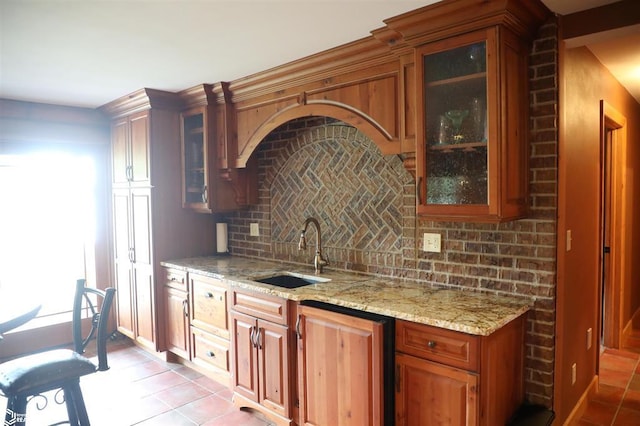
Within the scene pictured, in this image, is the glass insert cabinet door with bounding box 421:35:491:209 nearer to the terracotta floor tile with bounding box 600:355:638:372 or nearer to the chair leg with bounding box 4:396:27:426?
the chair leg with bounding box 4:396:27:426

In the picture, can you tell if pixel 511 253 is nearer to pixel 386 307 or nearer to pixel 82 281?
pixel 386 307

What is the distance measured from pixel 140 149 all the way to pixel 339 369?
2733 millimetres

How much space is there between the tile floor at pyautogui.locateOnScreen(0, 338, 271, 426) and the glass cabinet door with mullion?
73.7 inches

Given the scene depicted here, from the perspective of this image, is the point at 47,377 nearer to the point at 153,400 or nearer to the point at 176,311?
the point at 153,400

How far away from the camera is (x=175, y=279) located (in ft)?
12.0

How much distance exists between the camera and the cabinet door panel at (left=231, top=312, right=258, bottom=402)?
2800mm

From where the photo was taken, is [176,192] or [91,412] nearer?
[91,412]

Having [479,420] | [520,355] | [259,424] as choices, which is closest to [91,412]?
[259,424]

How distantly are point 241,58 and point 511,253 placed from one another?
2052 millimetres

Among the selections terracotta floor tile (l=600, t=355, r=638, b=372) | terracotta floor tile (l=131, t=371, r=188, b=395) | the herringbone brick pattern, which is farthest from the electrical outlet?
terracotta floor tile (l=131, t=371, r=188, b=395)

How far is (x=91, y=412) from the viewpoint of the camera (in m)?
2.96

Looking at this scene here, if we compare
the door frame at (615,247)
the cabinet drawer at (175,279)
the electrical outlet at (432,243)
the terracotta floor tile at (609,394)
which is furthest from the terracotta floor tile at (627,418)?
the cabinet drawer at (175,279)

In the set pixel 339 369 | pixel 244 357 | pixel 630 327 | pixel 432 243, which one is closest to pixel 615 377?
pixel 630 327

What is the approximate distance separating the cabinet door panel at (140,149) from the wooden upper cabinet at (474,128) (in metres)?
2.56
